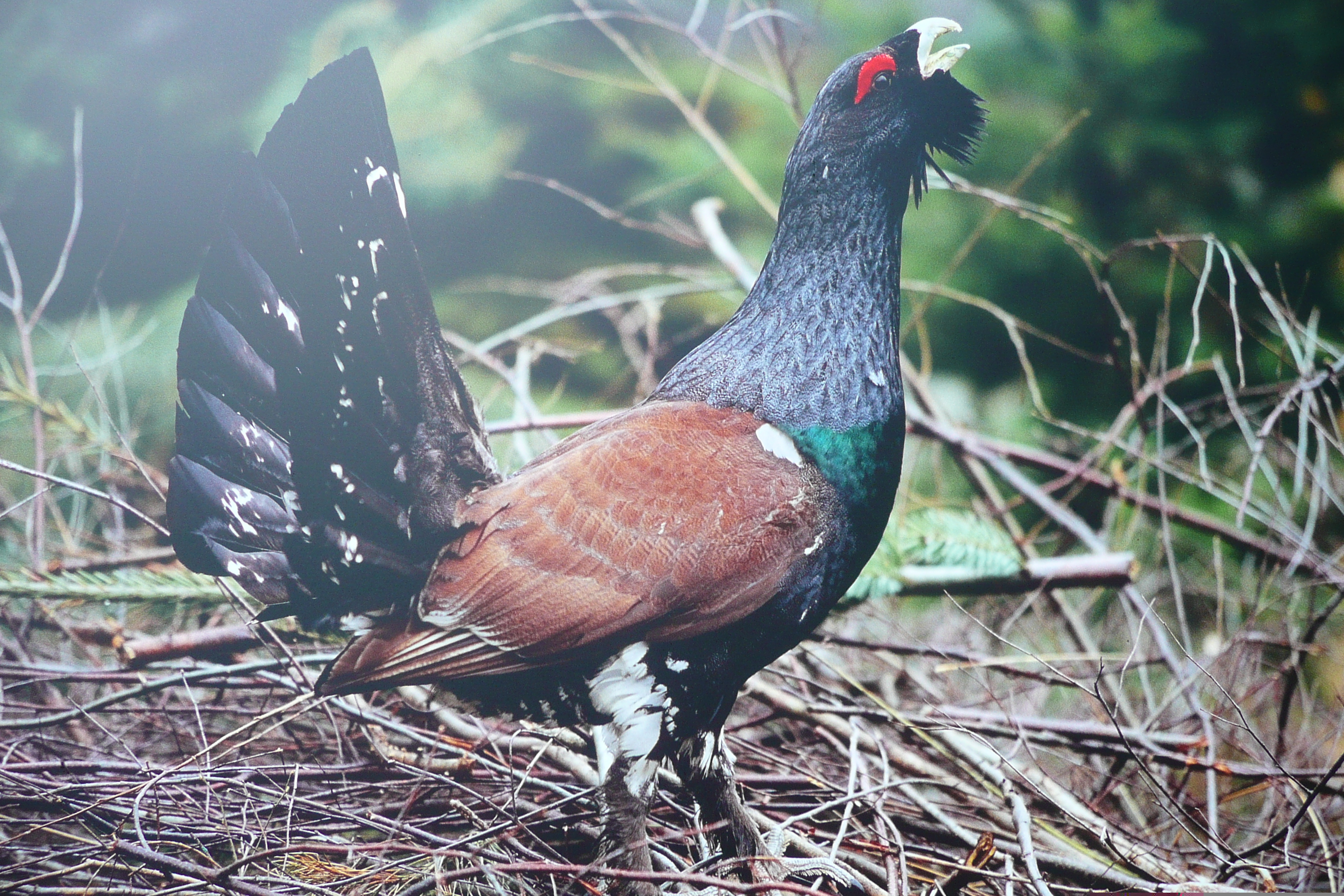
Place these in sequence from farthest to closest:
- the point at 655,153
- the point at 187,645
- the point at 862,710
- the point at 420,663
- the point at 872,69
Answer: the point at 655,153 → the point at 187,645 → the point at 862,710 → the point at 872,69 → the point at 420,663

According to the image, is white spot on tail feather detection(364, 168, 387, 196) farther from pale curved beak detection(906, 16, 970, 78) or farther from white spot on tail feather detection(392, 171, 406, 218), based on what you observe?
pale curved beak detection(906, 16, 970, 78)

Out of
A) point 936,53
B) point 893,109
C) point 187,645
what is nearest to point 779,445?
point 893,109

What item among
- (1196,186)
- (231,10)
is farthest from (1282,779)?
(231,10)

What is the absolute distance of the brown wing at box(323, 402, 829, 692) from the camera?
1.29 m

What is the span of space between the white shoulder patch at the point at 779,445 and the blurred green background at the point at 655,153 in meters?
0.97

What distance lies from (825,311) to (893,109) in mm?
341

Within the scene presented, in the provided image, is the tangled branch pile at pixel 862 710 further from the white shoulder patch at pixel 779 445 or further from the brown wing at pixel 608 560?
the white shoulder patch at pixel 779 445

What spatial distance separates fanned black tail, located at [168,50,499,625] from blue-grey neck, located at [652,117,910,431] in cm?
44

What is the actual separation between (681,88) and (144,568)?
2049 millimetres

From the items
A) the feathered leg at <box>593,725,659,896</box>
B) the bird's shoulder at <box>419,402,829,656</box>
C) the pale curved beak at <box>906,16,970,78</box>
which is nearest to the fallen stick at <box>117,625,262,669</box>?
the bird's shoulder at <box>419,402,829,656</box>

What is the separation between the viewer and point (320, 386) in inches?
52.4

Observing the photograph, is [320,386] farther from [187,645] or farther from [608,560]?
[187,645]

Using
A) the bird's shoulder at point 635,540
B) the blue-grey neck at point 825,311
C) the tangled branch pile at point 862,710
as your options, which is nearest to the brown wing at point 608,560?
the bird's shoulder at point 635,540

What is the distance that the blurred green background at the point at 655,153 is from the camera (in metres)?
2.04
